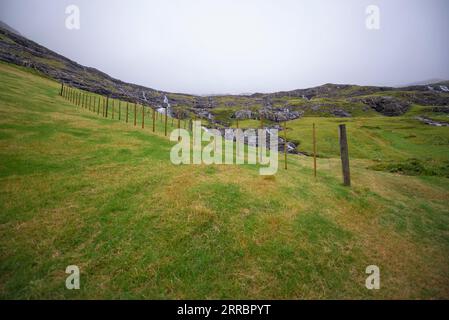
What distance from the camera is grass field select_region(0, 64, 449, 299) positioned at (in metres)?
Result: 7.20

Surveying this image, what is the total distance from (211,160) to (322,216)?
9.31 meters

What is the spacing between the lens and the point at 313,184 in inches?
605

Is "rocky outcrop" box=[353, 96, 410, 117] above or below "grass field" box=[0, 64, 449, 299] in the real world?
above

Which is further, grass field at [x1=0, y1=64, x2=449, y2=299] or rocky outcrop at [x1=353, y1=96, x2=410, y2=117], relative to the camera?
rocky outcrop at [x1=353, y1=96, x2=410, y2=117]

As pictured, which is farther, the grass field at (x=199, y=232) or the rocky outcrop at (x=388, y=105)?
the rocky outcrop at (x=388, y=105)

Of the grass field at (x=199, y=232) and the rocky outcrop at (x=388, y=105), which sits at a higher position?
the rocky outcrop at (x=388, y=105)

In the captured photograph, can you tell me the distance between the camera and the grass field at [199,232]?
7.20 metres

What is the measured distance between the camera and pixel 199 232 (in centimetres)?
920

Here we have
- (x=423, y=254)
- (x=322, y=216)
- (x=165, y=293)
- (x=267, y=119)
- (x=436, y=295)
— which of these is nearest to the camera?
(x=165, y=293)

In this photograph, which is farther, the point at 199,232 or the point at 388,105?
the point at 388,105

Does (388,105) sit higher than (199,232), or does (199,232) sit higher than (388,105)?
(388,105)
